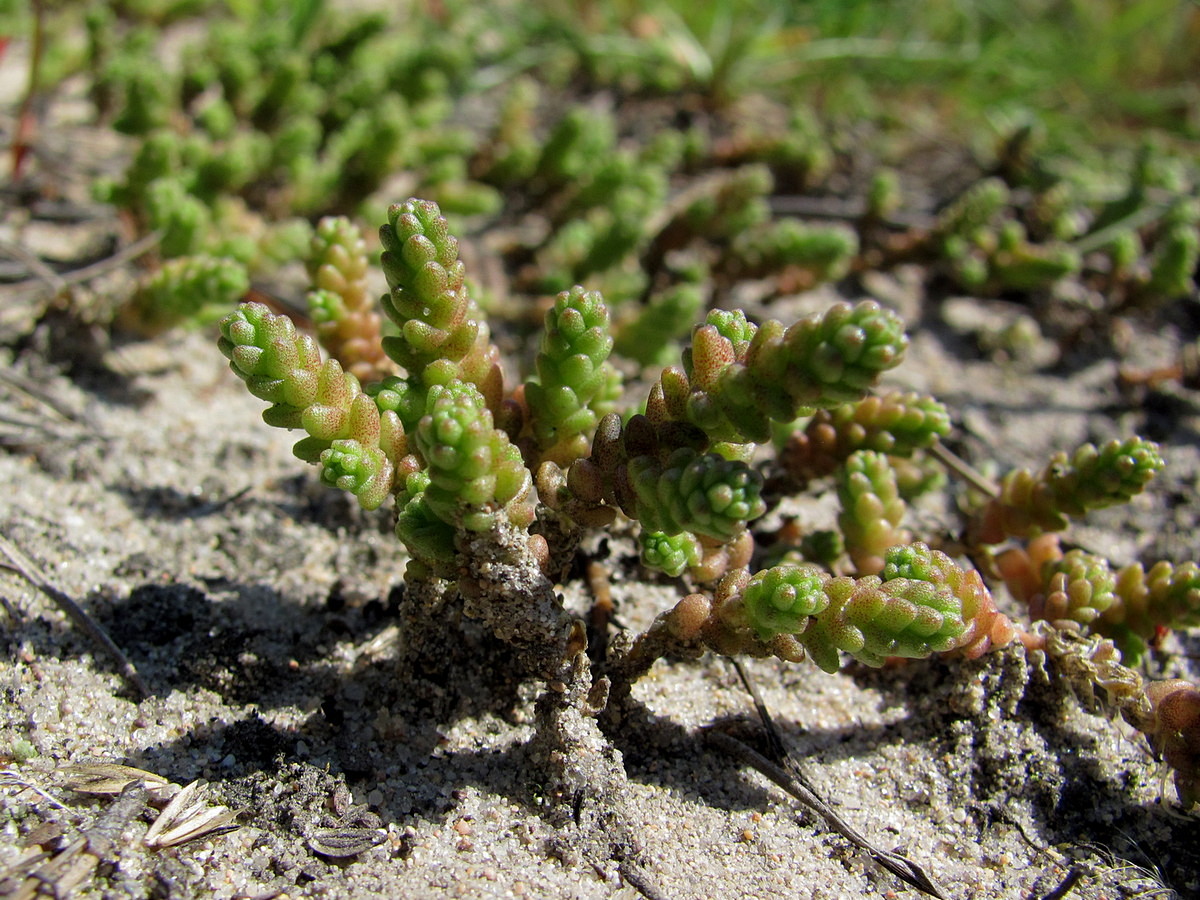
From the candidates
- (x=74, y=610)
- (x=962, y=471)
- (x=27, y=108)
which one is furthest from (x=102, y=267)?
(x=962, y=471)

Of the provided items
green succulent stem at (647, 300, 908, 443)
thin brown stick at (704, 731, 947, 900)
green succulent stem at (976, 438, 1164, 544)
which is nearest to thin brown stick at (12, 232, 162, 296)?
green succulent stem at (647, 300, 908, 443)

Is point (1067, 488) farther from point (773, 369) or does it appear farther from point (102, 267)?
point (102, 267)

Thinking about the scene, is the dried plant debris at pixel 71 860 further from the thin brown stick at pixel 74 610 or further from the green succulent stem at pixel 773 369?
the green succulent stem at pixel 773 369

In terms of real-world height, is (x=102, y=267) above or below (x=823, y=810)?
above

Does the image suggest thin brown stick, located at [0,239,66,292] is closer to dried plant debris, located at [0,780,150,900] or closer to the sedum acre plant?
the sedum acre plant

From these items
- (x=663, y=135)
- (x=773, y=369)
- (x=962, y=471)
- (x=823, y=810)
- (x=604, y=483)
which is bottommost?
(x=823, y=810)

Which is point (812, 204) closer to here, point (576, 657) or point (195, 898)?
point (576, 657)

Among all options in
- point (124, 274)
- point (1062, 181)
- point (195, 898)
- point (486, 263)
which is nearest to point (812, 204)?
point (1062, 181)
